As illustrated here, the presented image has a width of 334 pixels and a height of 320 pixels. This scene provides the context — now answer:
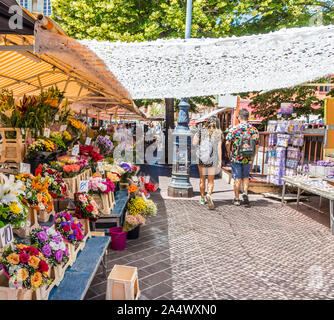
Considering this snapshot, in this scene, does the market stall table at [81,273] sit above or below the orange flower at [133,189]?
below

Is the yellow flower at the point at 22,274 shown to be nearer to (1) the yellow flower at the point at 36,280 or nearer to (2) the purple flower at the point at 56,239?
(1) the yellow flower at the point at 36,280

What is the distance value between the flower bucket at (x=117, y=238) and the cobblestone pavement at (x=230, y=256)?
9 cm

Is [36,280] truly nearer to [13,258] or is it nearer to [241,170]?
[13,258]

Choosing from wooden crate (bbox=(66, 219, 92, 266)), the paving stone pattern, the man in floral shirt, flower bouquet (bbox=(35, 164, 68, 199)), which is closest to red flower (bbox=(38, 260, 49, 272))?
wooden crate (bbox=(66, 219, 92, 266))

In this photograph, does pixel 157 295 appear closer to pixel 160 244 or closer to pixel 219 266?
pixel 219 266

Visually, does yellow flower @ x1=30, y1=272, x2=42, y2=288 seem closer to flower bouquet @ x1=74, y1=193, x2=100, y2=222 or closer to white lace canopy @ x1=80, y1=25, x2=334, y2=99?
flower bouquet @ x1=74, y1=193, x2=100, y2=222

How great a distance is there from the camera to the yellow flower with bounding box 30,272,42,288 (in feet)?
6.10

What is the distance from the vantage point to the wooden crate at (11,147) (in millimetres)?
2998

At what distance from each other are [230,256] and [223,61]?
2.65m

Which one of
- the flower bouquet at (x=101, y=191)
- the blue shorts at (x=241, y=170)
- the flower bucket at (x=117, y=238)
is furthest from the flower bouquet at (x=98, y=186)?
the blue shorts at (x=241, y=170)

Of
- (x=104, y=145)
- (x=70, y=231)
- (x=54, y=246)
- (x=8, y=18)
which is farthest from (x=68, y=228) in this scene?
(x=104, y=145)

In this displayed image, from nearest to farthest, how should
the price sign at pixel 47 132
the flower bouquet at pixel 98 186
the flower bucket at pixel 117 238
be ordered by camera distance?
the price sign at pixel 47 132
the flower bouquet at pixel 98 186
the flower bucket at pixel 117 238
